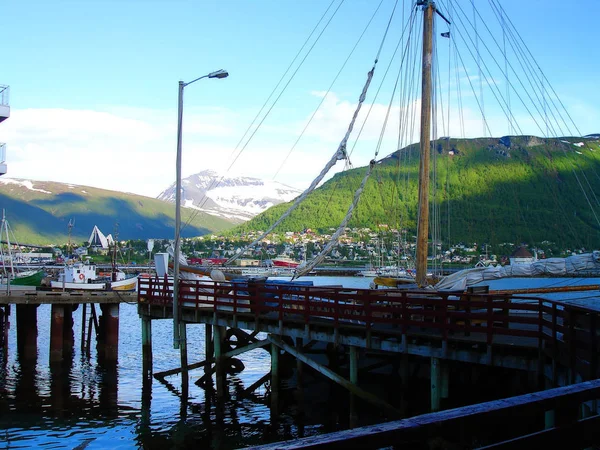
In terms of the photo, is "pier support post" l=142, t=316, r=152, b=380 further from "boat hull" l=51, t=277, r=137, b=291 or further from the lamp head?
"boat hull" l=51, t=277, r=137, b=291

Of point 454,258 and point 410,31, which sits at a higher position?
point 410,31

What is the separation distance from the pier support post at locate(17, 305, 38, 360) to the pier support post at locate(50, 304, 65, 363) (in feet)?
3.49

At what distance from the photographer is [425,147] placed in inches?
986

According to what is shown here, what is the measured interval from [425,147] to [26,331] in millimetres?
23500

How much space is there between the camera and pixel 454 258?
156 metres

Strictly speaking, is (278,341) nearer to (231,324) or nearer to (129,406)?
(231,324)

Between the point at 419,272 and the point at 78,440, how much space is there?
1284 centimetres

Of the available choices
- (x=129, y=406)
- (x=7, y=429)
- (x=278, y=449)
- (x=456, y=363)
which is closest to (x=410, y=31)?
(x=456, y=363)

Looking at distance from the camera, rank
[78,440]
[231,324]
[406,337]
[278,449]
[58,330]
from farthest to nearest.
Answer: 1. [58,330]
2. [231,324]
3. [78,440]
4. [406,337]
5. [278,449]

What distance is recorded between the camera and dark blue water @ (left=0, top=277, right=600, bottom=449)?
2181 cm

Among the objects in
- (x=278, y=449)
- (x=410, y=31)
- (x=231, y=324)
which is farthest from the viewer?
(x=410, y=31)

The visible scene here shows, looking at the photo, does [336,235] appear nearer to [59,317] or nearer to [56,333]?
[59,317]

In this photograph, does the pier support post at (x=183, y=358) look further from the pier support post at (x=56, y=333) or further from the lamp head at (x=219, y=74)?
the pier support post at (x=56, y=333)

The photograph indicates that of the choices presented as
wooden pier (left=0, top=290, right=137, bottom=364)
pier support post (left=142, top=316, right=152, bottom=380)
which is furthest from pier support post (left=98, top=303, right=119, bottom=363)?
pier support post (left=142, top=316, right=152, bottom=380)
